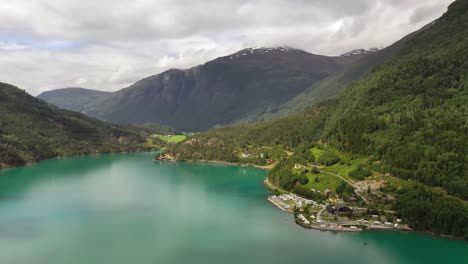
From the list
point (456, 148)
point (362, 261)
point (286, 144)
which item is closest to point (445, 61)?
point (456, 148)

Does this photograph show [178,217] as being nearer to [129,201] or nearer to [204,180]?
[129,201]

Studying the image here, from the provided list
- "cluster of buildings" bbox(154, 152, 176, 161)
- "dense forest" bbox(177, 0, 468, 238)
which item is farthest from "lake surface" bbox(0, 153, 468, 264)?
"cluster of buildings" bbox(154, 152, 176, 161)

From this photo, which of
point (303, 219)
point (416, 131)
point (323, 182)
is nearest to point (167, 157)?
point (323, 182)

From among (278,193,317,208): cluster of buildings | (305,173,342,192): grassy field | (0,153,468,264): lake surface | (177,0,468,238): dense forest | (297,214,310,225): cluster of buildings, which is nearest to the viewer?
(0,153,468,264): lake surface

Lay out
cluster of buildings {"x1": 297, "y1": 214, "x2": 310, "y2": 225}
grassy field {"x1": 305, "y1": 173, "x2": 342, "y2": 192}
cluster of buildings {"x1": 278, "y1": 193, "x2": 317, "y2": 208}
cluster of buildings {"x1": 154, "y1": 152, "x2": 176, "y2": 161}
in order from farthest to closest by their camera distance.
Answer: cluster of buildings {"x1": 154, "y1": 152, "x2": 176, "y2": 161} → grassy field {"x1": 305, "y1": 173, "x2": 342, "y2": 192} → cluster of buildings {"x1": 278, "y1": 193, "x2": 317, "y2": 208} → cluster of buildings {"x1": 297, "y1": 214, "x2": 310, "y2": 225}

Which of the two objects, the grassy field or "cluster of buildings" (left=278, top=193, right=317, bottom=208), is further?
the grassy field

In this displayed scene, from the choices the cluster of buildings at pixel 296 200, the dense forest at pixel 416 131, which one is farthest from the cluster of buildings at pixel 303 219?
the dense forest at pixel 416 131

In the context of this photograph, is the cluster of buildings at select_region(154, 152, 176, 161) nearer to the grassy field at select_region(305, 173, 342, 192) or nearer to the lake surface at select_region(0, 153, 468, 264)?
the lake surface at select_region(0, 153, 468, 264)
